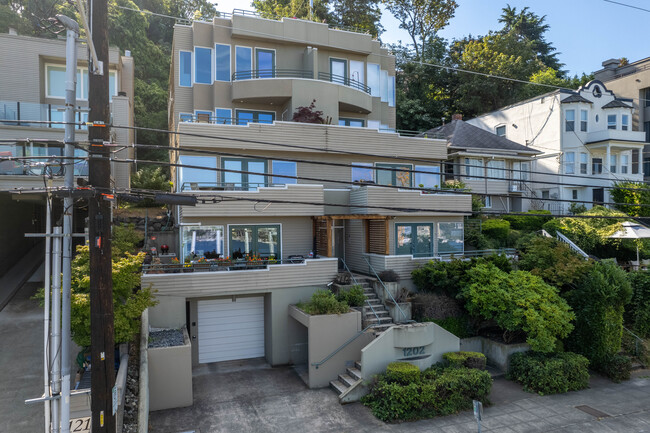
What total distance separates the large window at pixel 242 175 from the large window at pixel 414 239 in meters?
6.80

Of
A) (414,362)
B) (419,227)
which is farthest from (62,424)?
(419,227)

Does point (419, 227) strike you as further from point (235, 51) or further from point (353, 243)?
point (235, 51)

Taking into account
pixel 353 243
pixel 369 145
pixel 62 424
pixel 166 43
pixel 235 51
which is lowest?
pixel 62 424

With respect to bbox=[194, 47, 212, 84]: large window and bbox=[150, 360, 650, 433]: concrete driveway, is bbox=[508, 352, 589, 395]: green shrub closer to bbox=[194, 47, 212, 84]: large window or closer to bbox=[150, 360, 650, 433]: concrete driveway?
bbox=[150, 360, 650, 433]: concrete driveway

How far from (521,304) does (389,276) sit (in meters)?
5.12

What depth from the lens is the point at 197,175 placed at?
1814 cm

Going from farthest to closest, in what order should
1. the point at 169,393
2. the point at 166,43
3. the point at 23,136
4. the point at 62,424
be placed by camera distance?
the point at 166,43
the point at 23,136
the point at 169,393
the point at 62,424

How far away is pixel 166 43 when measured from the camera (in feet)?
138

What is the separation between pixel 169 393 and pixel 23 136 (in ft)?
43.9

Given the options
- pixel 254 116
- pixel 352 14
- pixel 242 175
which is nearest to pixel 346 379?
pixel 242 175

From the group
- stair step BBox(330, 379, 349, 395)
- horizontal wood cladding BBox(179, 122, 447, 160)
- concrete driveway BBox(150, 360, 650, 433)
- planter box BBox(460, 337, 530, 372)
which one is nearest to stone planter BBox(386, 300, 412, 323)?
planter box BBox(460, 337, 530, 372)

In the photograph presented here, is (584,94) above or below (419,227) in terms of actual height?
above

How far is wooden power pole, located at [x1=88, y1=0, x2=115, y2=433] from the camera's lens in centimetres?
848

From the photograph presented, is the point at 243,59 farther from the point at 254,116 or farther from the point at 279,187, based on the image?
the point at 279,187
